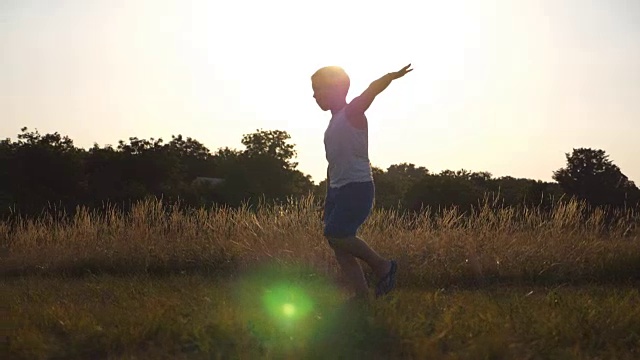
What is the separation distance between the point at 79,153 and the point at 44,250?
3827cm

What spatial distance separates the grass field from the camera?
14.9ft

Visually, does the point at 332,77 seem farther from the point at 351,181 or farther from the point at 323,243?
the point at 323,243

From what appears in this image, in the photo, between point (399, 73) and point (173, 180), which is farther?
point (173, 180)

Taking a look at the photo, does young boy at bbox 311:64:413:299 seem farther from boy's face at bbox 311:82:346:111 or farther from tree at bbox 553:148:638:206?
tree at bbox 553:148:638:206

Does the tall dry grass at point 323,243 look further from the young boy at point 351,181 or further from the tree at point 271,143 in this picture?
the tree at point 271,143

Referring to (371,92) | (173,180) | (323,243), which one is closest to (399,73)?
(371,92)

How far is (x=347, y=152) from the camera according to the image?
606 centimetres

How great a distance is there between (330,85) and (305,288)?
2.27 metres

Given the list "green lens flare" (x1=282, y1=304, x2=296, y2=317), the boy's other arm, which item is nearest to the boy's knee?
"green lens flare" (x1=282, y1=304, x2=296, y2=317)

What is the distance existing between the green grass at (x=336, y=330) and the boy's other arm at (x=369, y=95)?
1533 millimetres

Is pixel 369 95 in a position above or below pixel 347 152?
above

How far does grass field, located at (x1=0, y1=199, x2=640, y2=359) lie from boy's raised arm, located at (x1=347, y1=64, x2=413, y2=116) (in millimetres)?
1573

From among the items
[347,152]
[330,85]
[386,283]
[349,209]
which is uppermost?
[330,85]

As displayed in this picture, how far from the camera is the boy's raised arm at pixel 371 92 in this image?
5.85 metres
